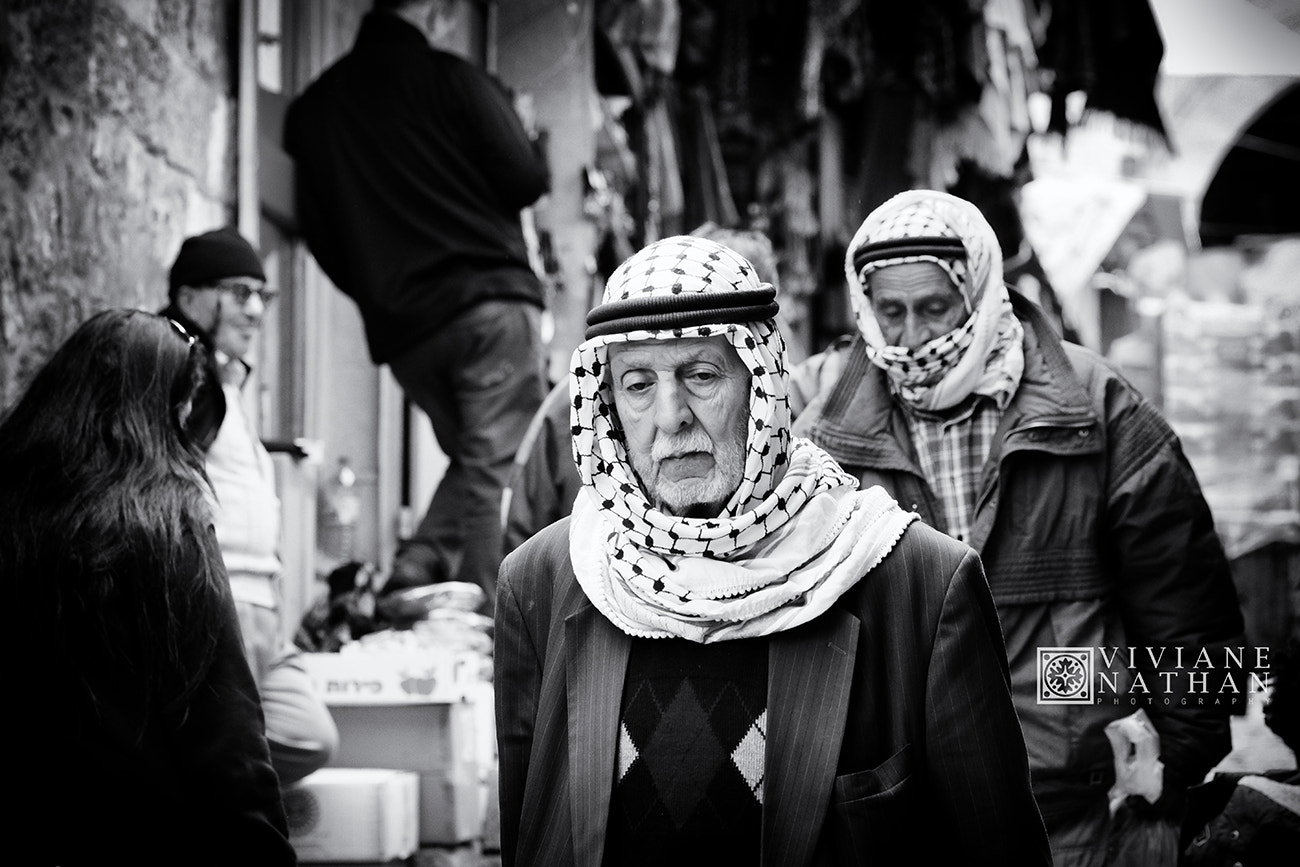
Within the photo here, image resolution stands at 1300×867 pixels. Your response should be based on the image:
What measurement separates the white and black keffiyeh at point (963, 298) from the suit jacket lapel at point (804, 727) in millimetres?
1374

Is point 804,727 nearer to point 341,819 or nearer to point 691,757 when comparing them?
point 691,757

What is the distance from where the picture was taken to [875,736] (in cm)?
223

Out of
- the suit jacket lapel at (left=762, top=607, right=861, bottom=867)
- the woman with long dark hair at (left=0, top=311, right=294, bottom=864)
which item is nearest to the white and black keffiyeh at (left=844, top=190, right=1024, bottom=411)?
the suit jacket lapel at (left=762, top=607, right=861, bottom=867)

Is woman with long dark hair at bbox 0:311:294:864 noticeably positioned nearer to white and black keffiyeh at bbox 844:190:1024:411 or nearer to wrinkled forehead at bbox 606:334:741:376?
wrinkled forehead at bbox 606:334:741:376

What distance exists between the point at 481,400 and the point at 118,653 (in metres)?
3.13

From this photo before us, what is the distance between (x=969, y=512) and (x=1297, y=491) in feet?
30.6

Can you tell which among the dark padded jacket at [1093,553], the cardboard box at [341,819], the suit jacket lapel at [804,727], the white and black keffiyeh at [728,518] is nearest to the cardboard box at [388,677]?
the cardboard box at [341,819]

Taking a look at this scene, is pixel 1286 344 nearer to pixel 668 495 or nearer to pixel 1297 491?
pixel 1297 491

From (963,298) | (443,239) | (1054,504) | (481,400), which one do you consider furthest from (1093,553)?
(443,239)

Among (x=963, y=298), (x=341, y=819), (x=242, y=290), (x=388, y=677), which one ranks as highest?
(x=242, y=290)

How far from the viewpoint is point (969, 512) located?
349 cm

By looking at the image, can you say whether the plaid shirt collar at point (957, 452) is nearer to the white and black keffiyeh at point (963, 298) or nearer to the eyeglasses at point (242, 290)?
the white and black keffiyeh at point (963, 298)

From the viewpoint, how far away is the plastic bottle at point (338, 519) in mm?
6840

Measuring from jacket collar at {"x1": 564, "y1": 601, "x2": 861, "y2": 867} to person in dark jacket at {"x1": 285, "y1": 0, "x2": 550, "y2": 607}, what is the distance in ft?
12.1
